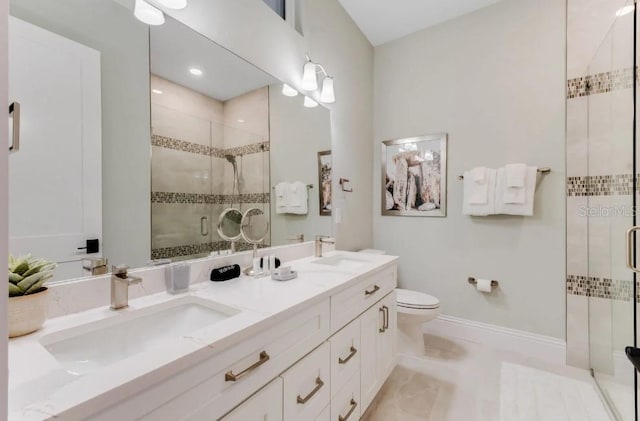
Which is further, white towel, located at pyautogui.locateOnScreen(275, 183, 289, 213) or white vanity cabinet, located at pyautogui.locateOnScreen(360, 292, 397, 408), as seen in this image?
white towel, located at pyautogui.locateOnScreen(275, 183, 289, 213)

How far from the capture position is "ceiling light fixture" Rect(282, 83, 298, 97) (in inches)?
70.5

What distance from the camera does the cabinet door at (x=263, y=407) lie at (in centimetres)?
76

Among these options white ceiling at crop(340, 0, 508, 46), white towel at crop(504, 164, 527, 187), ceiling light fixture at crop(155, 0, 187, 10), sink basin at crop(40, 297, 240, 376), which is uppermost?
white ceiling at crop(340, 0, 508, 46)

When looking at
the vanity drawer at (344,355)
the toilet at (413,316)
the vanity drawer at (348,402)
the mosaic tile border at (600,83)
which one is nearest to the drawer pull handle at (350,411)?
the vanity drawer at (348,402)

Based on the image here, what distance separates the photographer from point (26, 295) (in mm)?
A: 719

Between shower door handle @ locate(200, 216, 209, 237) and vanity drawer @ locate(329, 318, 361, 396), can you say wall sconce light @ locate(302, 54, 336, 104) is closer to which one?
shower door handle @ locate(200, 216, 209, 237)

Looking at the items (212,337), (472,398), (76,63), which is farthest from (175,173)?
(472,398)

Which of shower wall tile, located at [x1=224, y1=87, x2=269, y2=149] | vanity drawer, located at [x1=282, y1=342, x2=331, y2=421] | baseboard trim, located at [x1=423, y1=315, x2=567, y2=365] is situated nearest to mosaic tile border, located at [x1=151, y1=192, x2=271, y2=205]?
shower wall tile, located at [x1=224, y1=87, x2=269, y2=149]

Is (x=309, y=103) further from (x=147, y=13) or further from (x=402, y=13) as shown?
(x=402, y=13)

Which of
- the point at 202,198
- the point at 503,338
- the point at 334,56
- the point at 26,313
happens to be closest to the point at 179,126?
the point at 202,198

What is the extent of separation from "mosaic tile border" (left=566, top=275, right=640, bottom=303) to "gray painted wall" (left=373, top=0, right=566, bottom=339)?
68mm

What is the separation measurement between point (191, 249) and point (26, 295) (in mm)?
559

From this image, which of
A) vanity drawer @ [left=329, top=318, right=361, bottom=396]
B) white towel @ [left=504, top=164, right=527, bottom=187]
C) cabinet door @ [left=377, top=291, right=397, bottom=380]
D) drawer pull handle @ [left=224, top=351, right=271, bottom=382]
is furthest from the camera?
white towel @ [left=504, top=164, right=527, bottom=187]

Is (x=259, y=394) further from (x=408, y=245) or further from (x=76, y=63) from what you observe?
(x=408, y=245)
